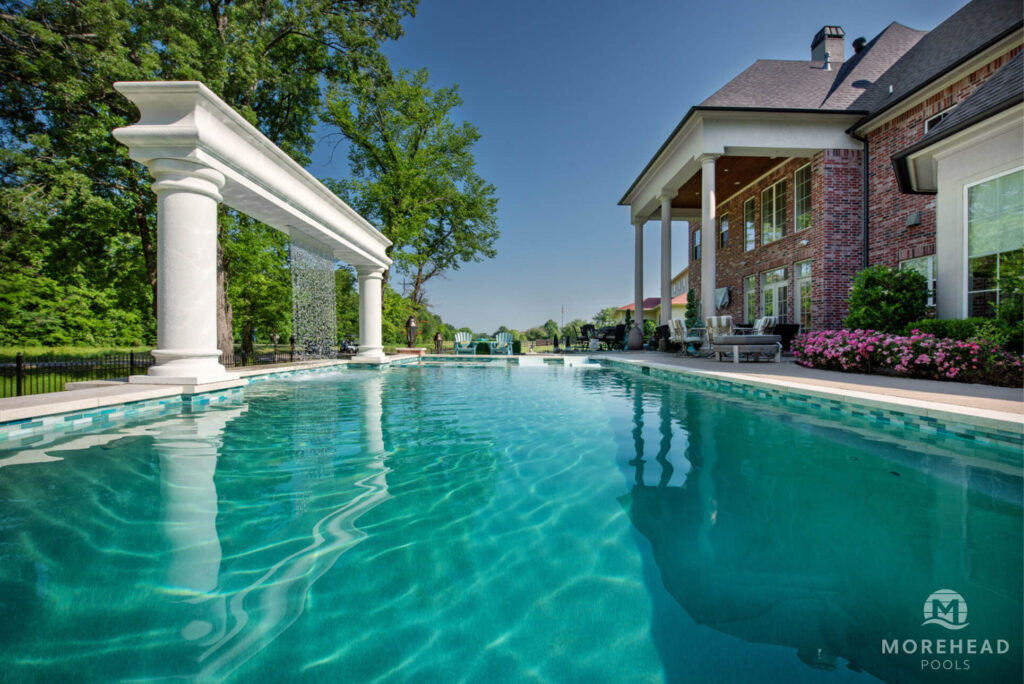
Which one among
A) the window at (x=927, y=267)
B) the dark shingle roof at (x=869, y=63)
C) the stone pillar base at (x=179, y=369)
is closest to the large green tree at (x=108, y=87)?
the stone pillar base at (x=179, y=369)

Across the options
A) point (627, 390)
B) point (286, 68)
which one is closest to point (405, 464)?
point (627, 390)

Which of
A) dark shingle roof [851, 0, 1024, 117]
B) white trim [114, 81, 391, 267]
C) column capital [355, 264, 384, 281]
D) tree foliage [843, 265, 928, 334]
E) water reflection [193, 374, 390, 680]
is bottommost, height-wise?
water reflection [193, 374, 390, 680]

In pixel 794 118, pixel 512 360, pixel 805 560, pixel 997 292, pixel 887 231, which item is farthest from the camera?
pixel 512 360

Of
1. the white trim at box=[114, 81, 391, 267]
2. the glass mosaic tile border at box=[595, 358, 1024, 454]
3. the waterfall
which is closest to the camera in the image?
the glass mosaic tile border at box=[595, 358, 1024, 454]

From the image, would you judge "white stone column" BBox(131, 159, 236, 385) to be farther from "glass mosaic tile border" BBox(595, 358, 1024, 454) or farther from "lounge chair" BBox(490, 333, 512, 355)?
"lounge chair" BBox(490, 333, 512, 355)

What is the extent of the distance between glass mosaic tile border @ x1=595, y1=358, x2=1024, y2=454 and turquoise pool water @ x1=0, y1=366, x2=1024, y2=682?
0.64 feet

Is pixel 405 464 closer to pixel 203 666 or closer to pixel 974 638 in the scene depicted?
pixel 203 666

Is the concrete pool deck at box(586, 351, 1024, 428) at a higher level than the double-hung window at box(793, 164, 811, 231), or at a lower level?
lower

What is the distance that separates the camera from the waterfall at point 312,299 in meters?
11.1

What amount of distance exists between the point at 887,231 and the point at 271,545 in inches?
574

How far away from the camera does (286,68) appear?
1430 centimetres

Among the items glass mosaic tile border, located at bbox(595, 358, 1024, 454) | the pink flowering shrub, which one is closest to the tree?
glass mosaic tile border, located at bbox(595, 358, 1024, 454)

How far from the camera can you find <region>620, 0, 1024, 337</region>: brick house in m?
6.63

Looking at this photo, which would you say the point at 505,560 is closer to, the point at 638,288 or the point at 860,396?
the point at 860,396
